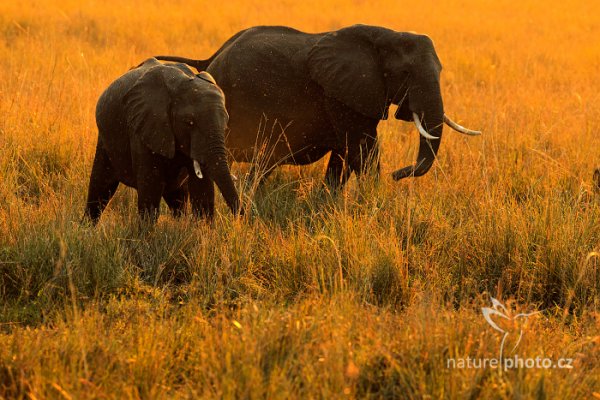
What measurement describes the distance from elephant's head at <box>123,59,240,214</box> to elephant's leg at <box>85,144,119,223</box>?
0.62 metres

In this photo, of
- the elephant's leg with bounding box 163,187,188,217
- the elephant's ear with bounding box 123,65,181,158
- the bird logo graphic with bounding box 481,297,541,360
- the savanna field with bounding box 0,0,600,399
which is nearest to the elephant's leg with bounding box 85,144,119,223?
the savanna field with bounding box 0,0,600,399

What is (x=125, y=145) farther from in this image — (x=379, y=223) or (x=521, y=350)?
(x=521, y=350)

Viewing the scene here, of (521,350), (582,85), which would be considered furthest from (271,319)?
(582,85)

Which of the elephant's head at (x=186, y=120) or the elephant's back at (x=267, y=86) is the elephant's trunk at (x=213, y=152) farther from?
the elephant's back at (x=267, y=86)

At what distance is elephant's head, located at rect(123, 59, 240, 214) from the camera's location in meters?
4.88

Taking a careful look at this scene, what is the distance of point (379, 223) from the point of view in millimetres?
5617

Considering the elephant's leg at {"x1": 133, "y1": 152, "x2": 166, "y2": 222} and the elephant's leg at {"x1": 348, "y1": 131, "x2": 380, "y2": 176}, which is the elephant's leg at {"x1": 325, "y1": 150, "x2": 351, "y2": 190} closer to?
the elephant's leg at {"x1": 348, "y1": 131, "x2": 380, "y2": 176}

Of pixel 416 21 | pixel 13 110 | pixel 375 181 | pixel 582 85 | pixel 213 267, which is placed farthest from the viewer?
pixel 416 21

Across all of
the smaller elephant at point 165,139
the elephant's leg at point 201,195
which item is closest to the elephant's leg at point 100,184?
the smaller elephant at point 165,139

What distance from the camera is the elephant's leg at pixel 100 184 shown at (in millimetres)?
5742

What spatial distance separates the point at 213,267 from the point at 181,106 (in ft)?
3.12

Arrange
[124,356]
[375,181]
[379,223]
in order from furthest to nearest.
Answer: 1. [375,181]
2. [379,223]
3. [124,356]

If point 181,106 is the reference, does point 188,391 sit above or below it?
below

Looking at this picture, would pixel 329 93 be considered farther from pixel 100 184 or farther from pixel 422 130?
pixel 100 184
